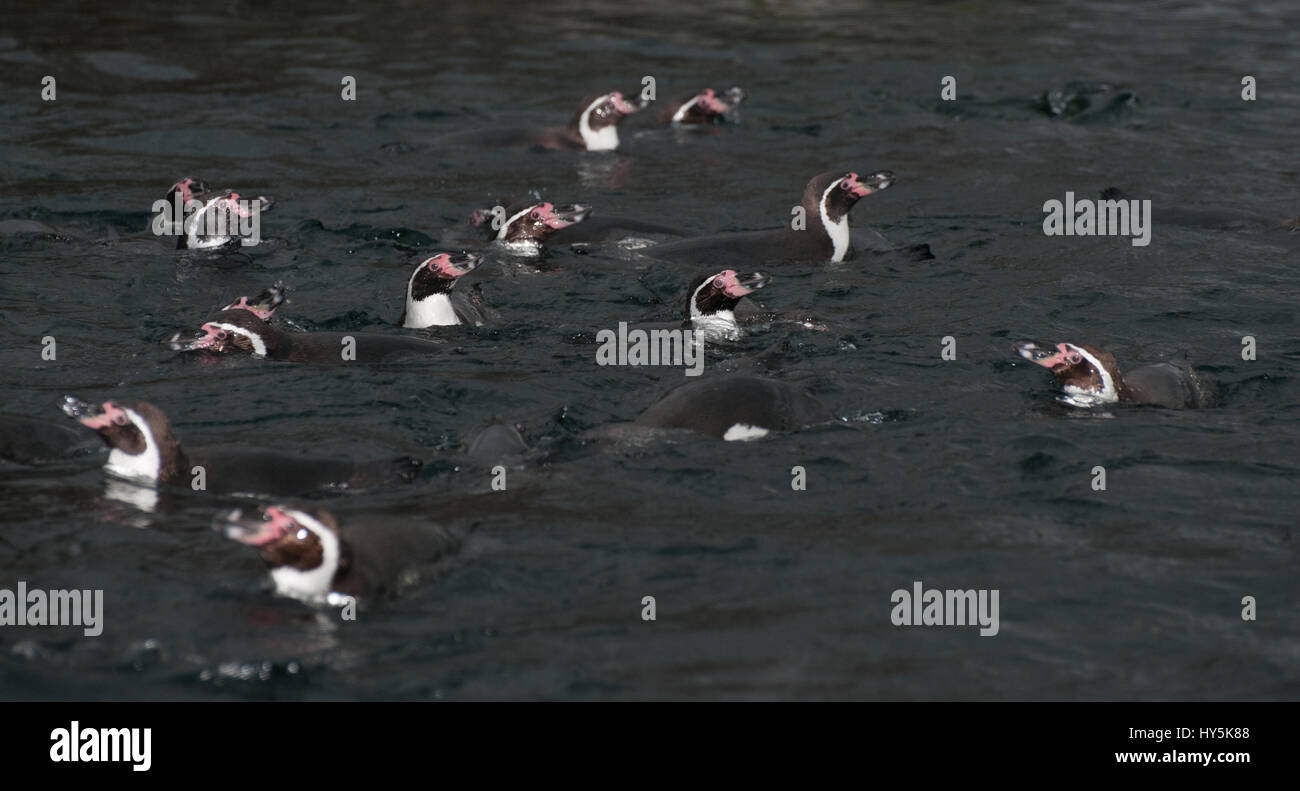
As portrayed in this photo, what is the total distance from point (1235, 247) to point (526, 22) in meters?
11.0

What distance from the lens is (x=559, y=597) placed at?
6.54 metres

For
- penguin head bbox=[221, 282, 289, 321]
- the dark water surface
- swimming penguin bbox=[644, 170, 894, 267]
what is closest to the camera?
the dark water surface

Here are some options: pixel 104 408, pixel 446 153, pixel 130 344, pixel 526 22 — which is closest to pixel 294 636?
pixel 104 408

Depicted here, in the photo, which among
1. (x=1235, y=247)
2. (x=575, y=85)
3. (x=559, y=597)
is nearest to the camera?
(x=559, y=597)

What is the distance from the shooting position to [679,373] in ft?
30.8

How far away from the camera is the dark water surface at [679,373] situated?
20.0 ft

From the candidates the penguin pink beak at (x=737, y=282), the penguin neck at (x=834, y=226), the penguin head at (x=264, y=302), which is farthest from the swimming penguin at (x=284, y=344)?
the penguin neck at (x=834, y=226)

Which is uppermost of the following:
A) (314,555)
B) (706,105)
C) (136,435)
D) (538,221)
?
(706,105)

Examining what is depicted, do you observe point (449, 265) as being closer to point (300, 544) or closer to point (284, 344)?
point (284, 344)

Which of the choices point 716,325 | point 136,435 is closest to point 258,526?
point 136,435

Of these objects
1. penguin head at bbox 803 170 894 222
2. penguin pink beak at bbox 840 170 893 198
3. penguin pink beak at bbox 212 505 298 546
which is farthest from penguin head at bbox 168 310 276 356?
penguin pink beak at bbox 840 170 893 198

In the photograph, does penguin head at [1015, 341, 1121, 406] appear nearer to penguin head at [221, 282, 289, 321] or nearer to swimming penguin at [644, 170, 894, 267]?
swimming penguin at [644, 170, 894, 267]

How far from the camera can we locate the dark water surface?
6.10m
